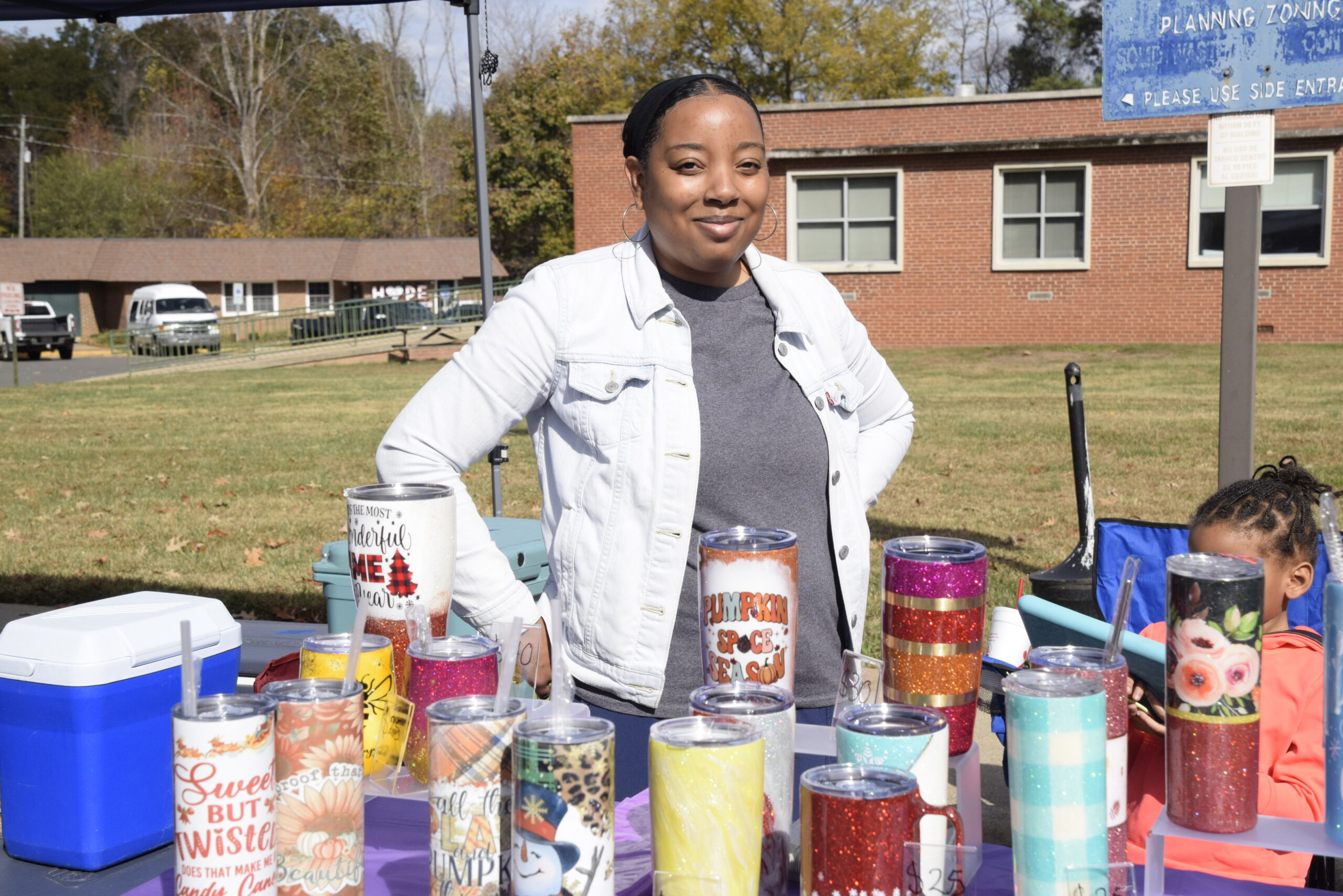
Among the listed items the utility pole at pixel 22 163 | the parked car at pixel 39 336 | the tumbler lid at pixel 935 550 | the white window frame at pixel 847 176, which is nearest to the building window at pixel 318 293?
the utility pole at pixel 22 163

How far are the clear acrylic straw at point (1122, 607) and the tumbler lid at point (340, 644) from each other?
960mm

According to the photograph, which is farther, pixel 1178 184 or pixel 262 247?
pixel 262 247

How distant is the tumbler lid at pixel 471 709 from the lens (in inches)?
54.5

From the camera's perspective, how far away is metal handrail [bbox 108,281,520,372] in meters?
30.5

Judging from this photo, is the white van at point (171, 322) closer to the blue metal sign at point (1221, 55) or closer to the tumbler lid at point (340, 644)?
the blue metal sign at point (1221, 55)

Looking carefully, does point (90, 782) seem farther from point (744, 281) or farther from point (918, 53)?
point (918, 53)

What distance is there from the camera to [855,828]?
1.25 m

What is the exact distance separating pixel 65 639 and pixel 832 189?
22.4m

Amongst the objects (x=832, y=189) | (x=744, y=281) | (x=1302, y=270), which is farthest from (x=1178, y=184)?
(x=744, y=281)

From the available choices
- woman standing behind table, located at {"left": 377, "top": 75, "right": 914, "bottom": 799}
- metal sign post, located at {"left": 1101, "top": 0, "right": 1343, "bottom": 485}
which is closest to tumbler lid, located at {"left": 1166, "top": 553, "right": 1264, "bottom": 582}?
woman standing behind table, located at {"left": 377, "top": 75, "right": 914, "bottom": 799}

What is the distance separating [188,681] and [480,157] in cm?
419

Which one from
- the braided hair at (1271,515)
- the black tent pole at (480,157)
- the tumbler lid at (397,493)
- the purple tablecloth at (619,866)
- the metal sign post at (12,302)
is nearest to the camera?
the purple tablecloth at (619,866)

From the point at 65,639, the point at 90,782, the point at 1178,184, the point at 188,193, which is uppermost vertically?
the point at 188,193

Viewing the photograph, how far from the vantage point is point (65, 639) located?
8.48 feet
